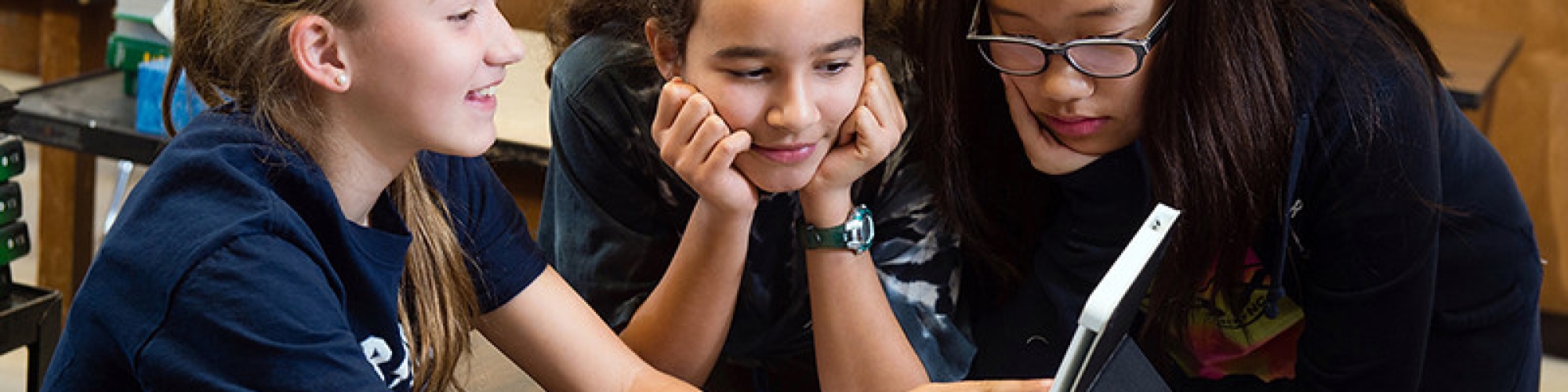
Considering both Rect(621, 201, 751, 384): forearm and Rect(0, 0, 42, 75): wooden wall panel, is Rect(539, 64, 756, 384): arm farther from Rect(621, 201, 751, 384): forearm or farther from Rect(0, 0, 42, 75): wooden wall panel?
Rect(0, 0, 42, 75): wooden wall panel

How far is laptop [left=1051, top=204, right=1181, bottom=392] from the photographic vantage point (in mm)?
902

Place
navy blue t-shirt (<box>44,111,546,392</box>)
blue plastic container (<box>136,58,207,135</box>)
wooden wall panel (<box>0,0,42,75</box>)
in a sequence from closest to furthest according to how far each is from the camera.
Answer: navy blue t-shirt (<box>44,111,546,392</box>) → blue plastic container (<box>136,58,207,135</box>) → wooden wall panel (<box>0,0,42,75</box>)

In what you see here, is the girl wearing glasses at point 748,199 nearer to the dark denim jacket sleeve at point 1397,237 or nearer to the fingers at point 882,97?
the fingers at point 882,97

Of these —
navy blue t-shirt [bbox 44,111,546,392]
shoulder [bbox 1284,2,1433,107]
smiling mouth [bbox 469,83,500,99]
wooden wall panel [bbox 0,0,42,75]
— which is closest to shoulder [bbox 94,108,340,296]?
navy blue t-shirt [bbox 44,111,546,392]

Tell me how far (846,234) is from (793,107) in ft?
0.55

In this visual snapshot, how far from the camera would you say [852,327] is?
4.92ft

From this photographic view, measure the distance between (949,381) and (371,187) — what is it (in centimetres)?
57

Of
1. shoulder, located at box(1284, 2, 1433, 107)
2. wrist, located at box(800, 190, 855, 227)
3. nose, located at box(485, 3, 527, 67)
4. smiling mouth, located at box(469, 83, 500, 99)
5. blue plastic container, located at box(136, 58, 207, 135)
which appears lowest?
blue plastic container, located at box(136, 58, 207, 135)

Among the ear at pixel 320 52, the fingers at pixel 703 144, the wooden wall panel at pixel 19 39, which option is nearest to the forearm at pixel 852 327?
the fingers at pixel 703 144

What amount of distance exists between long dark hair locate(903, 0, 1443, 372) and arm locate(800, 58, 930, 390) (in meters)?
0.07

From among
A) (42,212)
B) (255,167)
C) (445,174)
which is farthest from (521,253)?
(42,212)

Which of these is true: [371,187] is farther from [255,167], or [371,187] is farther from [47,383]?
[47,383]

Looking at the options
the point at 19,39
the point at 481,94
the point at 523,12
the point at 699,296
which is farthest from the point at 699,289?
the point at 19,39

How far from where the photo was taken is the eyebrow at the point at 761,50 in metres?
1.37
